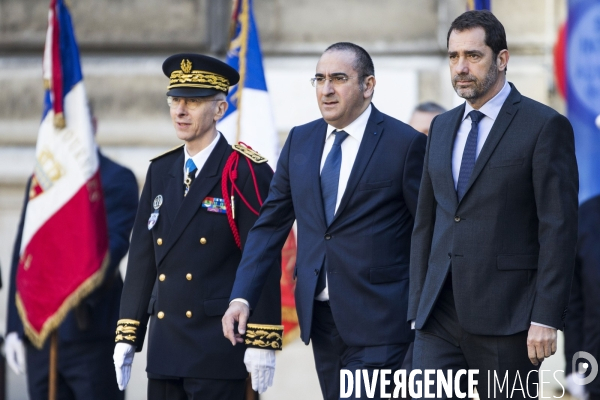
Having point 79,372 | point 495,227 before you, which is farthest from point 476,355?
point 79,372

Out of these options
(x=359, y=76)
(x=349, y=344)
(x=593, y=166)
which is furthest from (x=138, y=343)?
(x=593, y=166)

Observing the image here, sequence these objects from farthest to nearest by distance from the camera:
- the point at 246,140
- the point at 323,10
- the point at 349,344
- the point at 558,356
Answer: the point at 323,10, the point at 558,356, the point at 246,140, the point at 349,344

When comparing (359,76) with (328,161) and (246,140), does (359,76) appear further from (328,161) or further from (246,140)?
(246,140)

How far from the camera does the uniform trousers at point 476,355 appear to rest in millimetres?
4055

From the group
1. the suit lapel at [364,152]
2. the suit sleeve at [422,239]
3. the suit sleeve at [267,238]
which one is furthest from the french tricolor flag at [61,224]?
the suit sleeve at [422,239]

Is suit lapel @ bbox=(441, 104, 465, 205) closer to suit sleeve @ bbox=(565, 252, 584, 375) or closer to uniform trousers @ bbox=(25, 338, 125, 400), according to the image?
suit sleeve @ bbox=(565, 252, 584, 375)

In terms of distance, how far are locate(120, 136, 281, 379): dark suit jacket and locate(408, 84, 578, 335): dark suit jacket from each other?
93 cm

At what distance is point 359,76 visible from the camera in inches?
188

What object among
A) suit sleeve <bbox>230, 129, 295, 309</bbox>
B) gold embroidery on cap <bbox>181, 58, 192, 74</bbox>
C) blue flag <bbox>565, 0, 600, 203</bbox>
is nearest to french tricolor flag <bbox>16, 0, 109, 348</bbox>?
gold embroidery on cap <bbox>181, 58, 192, 74</bbox>

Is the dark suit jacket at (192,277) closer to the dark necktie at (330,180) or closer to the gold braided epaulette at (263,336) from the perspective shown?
the gold braided epaulette at (263,336)

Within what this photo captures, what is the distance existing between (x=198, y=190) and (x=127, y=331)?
677 mm

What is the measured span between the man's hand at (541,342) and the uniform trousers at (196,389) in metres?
1.38

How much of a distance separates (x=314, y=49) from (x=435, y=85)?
2.99ft

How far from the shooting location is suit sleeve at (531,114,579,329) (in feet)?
12.9
